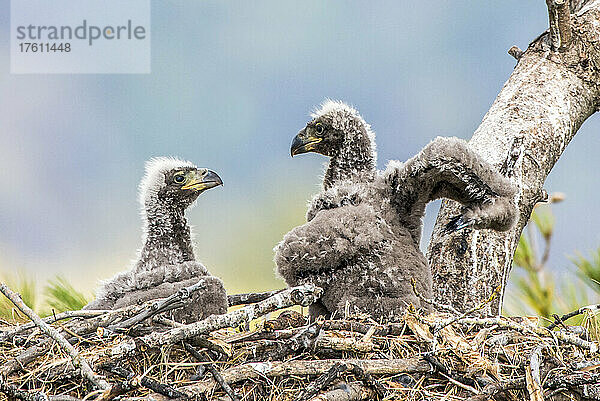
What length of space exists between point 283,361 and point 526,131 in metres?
2.62

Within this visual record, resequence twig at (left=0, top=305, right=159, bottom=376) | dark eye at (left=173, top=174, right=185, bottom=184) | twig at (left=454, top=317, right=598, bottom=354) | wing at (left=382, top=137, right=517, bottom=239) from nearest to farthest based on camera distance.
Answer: twig at (left=0, top=305, right=159, bottom=376) → twig at (left=454, top=317, right=598, bottom=354) → wing at (left=382, top=137, right=517, bottom=239) → dark eye at (left=173, top=174, right=185, bottom=184)

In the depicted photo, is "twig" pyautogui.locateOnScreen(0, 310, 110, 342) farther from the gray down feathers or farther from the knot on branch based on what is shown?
the gray down feathers

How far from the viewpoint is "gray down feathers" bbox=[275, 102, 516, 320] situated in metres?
3.38

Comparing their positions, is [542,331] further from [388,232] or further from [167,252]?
[167,252]

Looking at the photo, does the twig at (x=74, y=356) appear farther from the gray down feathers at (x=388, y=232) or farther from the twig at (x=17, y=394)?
the gray down feathers at (x=388, y=232)

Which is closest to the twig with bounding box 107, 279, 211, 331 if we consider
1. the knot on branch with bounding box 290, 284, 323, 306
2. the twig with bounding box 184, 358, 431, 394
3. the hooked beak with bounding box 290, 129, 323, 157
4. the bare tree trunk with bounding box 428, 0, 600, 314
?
the twig with bounding box 184, 358, 431, 394

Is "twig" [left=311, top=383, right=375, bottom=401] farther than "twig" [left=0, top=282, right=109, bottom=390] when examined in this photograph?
Yes

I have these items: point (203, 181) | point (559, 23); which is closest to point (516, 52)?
point (559, 23)

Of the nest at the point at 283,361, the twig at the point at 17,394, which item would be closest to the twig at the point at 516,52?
the nest at the point at 283,361

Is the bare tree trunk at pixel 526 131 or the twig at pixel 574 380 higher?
the bare tree trunk at pixel 526 131

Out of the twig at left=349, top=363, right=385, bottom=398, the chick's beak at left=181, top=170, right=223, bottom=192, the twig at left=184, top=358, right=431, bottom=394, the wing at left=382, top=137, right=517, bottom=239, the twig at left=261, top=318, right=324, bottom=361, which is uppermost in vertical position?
the chick's beak at left=181, top=170, right=223, bottom=192

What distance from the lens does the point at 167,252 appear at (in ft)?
12.6

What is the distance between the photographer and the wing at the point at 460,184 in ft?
11.0

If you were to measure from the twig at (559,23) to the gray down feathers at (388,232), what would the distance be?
2.20 m
